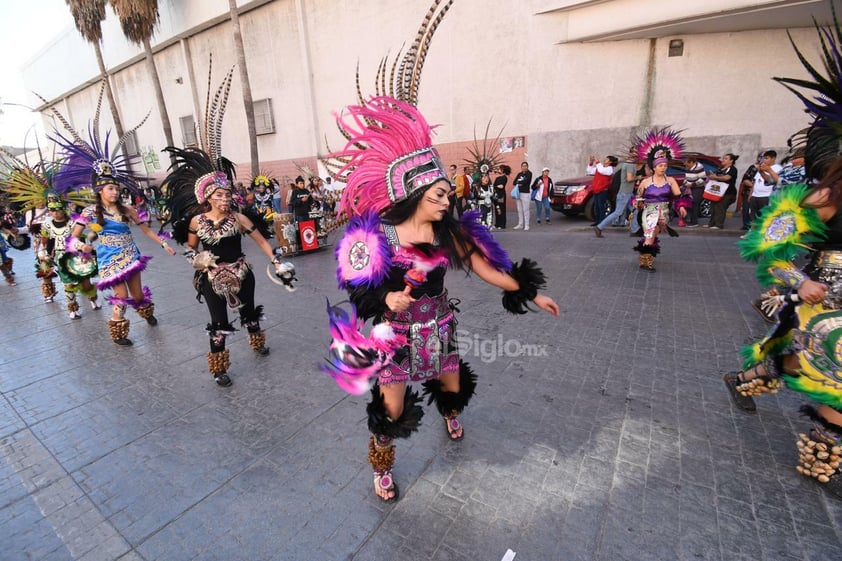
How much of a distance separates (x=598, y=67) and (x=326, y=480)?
13.3m

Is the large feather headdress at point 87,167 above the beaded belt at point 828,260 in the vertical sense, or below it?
above

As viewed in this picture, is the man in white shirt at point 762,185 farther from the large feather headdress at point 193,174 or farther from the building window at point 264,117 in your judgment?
the building window at point 264,117

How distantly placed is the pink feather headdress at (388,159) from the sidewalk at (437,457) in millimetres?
1840

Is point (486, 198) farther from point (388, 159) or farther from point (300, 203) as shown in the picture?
point (388, 159)

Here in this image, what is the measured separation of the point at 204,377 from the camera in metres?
4.27

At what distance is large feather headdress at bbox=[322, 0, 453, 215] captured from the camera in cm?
232

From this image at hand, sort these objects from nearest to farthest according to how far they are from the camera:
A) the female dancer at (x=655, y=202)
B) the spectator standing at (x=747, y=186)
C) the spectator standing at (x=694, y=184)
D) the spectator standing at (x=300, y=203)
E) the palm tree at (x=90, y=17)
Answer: the female dancer at (x=655, y=202) < the spectator standing at (x=747, y=186) < the spectator standing at (x=694, y=184) < the spectator standing at (x=300, y=203) < the palm tree at (x=90, y=17)

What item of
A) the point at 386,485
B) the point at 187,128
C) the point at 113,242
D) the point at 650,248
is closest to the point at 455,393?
the point at 386,485

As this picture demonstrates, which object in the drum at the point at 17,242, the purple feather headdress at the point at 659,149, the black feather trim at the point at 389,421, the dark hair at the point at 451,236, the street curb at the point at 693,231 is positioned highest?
the purple feather headdress at the point at 659,149

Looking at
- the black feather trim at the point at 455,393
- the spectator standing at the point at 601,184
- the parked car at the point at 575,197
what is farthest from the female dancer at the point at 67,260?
the parked car at the point at 575,197

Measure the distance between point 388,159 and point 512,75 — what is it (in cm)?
1265

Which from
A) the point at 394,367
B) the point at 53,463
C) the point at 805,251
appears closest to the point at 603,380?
the point at 805,251

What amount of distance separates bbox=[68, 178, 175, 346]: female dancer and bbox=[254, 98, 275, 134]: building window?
15.9m

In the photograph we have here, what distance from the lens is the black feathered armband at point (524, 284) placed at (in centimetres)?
253
